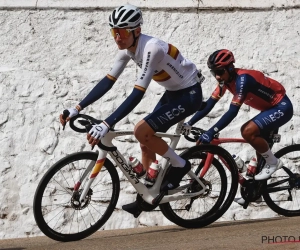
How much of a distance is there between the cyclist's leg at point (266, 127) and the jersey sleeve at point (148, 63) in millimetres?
1429

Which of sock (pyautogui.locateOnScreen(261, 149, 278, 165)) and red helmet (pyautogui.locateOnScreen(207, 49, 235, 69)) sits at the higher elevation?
red helmet (pyautogui.locateOnScreen(207, 49, 235, 69))

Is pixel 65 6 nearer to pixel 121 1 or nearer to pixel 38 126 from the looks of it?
pixel 121 1

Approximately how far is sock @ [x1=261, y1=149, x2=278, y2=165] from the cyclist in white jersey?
3.27ft

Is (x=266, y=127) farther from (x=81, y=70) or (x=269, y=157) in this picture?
(x=81, y=70)

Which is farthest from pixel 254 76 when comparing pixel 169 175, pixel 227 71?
pixel 169 175

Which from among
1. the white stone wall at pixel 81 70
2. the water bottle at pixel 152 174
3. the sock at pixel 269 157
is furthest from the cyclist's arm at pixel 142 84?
the white stone wall at pixel 81 70

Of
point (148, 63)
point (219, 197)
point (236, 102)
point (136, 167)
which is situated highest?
point (148, 63)

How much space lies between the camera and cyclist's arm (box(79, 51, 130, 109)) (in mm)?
6949

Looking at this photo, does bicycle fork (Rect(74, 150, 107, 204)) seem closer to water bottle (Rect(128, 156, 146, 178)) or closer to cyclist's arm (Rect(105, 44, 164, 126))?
water bottle (Rect(128, 156, 146, 178))

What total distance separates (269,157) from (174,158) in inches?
48.0

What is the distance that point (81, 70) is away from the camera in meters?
9.48

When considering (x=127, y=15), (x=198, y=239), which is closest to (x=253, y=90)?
(x=127, y=15)

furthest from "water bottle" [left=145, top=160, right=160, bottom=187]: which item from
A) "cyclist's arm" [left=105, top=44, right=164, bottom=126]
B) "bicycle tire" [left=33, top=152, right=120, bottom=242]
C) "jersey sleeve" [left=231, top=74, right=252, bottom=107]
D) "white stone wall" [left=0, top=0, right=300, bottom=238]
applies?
"white stone wall" [left=0, top=0, right=300, bottom=238]

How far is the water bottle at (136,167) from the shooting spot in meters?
7.02
